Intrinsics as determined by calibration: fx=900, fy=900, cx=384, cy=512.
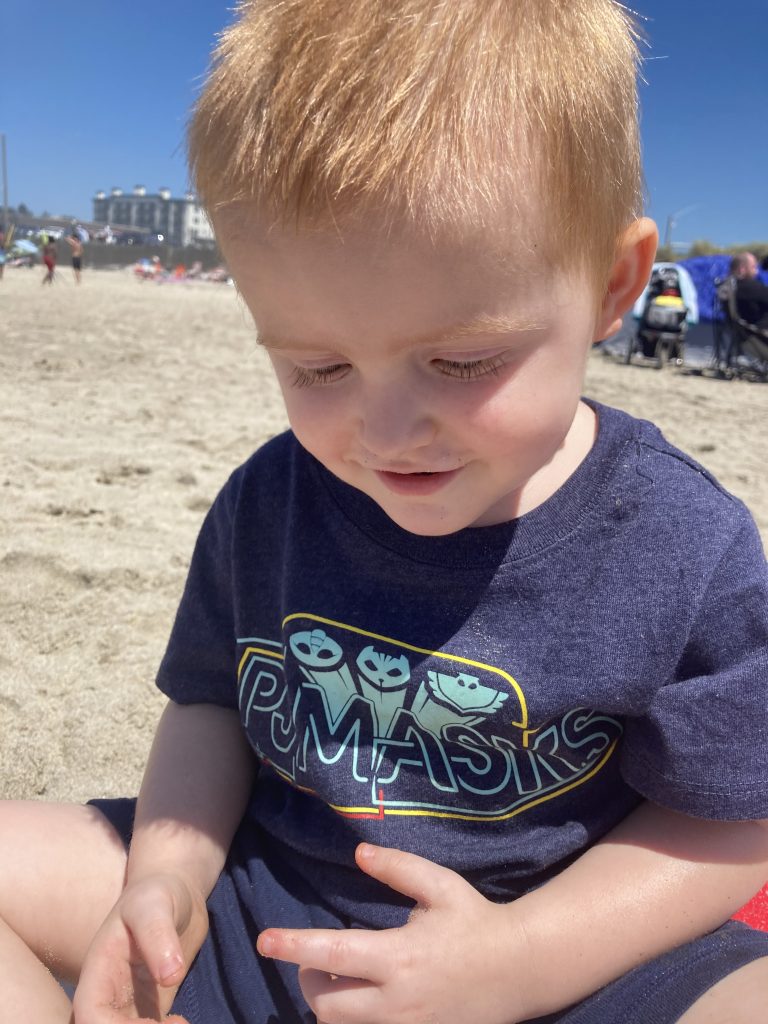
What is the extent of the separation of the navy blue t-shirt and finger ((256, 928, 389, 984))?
13cm

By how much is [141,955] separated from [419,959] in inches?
11.1

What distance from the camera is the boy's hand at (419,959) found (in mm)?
812

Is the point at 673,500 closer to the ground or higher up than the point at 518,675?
higher up

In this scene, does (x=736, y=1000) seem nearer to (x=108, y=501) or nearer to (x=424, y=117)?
(x=424, y=117)

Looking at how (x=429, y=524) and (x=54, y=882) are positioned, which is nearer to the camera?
(x=429, y=524)

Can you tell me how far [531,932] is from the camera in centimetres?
85

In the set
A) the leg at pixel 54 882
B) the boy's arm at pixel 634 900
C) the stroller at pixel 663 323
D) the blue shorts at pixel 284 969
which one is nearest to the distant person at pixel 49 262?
the stroller at pixel 663 323

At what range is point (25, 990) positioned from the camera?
0.86m

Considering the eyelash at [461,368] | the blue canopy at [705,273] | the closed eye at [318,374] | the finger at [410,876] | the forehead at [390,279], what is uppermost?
the blue canopy at [705,273]

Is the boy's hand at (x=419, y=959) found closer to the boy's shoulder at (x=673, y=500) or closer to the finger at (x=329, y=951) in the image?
the finger at (x=329, y=951)

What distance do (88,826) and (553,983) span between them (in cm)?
56

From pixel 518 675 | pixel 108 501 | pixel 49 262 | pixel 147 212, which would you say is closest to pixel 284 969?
pixel 518 675

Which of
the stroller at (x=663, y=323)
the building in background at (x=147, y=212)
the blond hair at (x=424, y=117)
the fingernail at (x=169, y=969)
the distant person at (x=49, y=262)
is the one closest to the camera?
the blond hair at (x=424, y=117)

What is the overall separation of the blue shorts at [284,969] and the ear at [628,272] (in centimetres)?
62
